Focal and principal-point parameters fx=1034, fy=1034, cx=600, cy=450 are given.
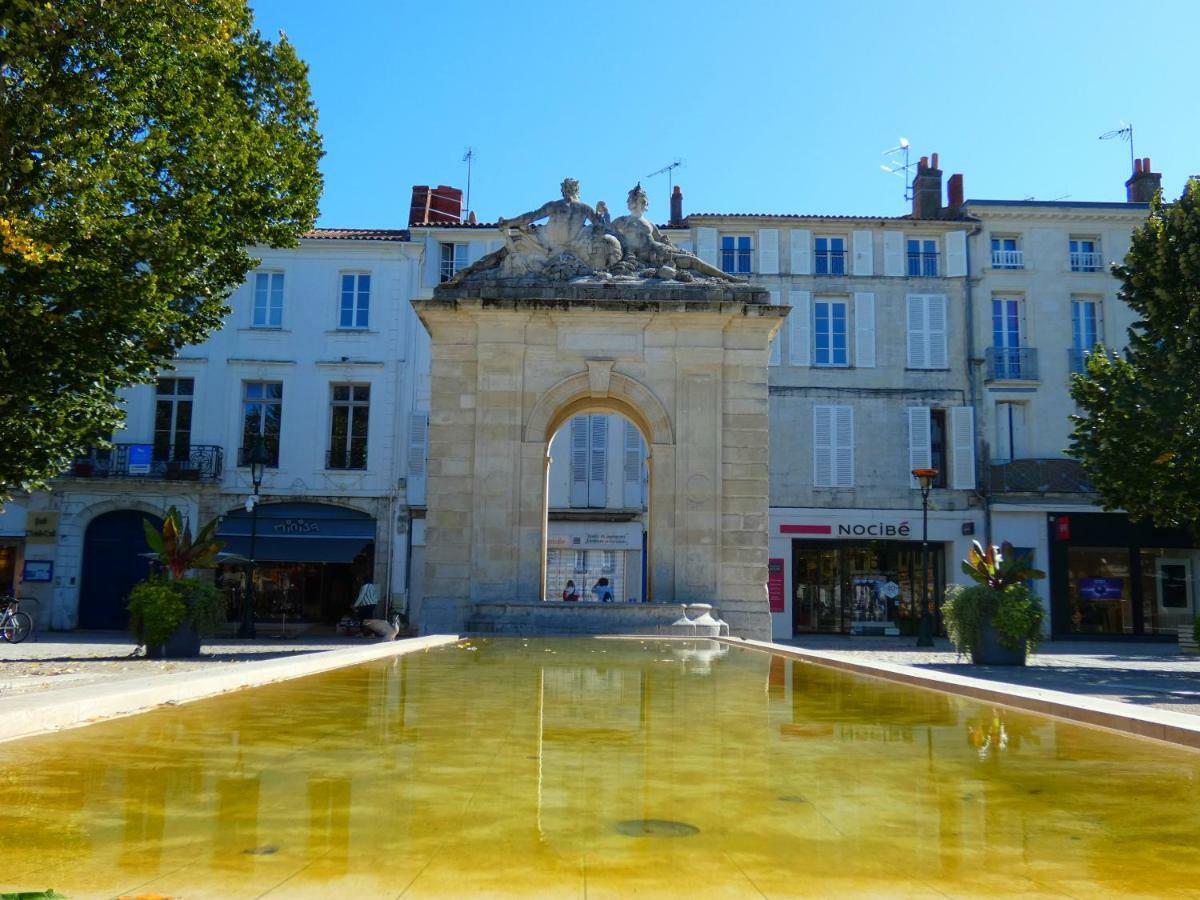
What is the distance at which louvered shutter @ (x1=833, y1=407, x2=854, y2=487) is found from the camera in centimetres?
3044

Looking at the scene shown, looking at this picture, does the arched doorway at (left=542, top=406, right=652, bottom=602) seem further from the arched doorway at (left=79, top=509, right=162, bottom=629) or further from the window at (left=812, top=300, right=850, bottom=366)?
the arched doorway at (left=79, top=509, right=162, bottom=629)

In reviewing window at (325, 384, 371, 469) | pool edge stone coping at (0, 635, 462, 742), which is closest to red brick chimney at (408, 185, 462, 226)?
window at (325, 384, 371, 469)

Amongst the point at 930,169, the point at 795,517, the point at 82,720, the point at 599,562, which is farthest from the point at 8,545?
the point at 930,169

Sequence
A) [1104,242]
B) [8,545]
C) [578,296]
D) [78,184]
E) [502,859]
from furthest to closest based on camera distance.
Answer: [1104,242], [8,545], [578,296], [78,184], [502,859]

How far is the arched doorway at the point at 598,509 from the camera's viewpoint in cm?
3052

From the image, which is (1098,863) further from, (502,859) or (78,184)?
(78,184)

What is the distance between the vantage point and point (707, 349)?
61.8ft

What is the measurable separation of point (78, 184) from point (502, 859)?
11560mm

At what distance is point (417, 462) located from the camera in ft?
98.2

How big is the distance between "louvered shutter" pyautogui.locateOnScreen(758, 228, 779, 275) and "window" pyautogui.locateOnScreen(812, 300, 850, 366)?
1.72 metres

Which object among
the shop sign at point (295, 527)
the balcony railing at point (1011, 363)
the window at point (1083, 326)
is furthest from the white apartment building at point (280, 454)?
the window at point (1083, 326)

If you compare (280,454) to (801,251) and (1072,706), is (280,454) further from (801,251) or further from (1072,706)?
A: (1072,706)

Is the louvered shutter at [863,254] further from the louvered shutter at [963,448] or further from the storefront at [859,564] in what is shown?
the storefront at [859,564]

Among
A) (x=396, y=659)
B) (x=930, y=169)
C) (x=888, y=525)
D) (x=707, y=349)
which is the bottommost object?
(x=396, y=659)
